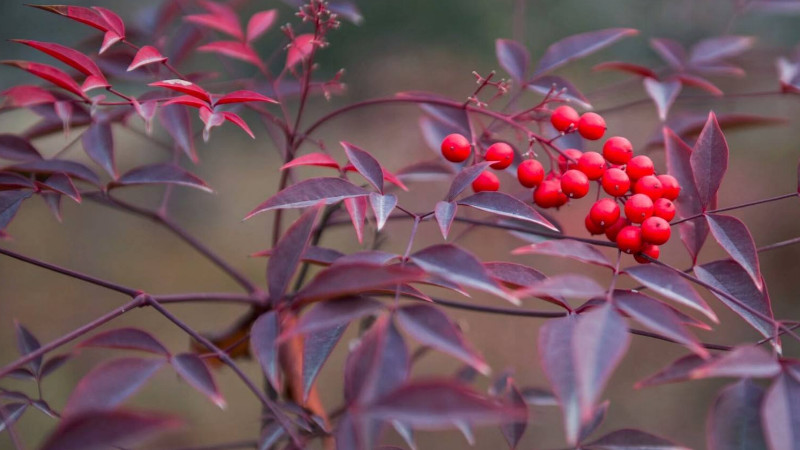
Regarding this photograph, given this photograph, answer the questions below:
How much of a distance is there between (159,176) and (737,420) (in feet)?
1.60

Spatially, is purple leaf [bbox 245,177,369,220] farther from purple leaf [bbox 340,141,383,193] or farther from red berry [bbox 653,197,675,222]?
red berry [bbox 653,197,675,222]

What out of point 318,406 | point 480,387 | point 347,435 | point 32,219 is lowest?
point 480,387

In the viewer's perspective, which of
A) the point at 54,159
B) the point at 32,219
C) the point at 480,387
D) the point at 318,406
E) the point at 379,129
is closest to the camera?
the point at 54,159

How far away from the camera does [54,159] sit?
1.93 feet

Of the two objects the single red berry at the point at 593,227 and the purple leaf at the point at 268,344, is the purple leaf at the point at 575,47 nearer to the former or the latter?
the single red berry at the point at 593,227

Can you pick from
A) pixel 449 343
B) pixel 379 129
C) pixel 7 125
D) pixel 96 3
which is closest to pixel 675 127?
pixel 449 343

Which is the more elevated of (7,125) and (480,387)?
(7,125)

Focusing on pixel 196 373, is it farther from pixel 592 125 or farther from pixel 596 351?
pixel 592 125

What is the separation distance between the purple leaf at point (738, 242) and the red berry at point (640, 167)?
0.06m

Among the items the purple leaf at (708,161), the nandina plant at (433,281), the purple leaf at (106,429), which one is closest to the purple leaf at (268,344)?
the nandina plant at (433,281)

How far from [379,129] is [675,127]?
104cm

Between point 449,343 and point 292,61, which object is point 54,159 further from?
point 449,343

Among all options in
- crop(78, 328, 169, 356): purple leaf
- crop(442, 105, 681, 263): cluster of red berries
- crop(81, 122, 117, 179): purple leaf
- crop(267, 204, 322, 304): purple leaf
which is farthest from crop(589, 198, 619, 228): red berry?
crop(81, 122, 117, 179): purple leaf

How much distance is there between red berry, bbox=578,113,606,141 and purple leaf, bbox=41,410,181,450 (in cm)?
43
